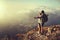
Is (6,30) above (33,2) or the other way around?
the other way around

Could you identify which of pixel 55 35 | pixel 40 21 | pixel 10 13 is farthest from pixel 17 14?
pixel 55 35

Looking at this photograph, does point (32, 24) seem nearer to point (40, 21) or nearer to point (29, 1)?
point (40, 21)

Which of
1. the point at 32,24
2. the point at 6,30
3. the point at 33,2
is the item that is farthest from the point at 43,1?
the point at 6,30

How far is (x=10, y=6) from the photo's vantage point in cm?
602

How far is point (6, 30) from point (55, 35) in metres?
1.33

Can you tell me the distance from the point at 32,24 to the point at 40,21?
0.23m

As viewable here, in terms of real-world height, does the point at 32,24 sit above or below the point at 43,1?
below

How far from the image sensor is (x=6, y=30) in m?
5.94

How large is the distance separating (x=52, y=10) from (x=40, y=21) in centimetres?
46

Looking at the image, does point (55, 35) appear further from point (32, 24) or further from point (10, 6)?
point (10, 6)

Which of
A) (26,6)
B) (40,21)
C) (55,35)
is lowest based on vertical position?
(55,35)

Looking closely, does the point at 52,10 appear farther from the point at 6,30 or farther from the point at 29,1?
the point at 6,30

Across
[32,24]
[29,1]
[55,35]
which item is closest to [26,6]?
[29,1]

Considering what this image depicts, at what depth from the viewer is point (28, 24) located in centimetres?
599
